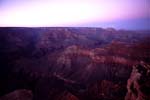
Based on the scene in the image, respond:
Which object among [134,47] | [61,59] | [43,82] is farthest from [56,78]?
[134,47]

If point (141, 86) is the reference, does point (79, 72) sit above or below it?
below

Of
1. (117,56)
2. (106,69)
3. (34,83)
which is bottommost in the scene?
(34,83)

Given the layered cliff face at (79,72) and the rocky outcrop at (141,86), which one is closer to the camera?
the rocky outcrop at (141,86)

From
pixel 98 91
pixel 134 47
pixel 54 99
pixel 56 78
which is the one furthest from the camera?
pixel 56 78

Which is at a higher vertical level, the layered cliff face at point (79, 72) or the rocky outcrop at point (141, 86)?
the rocky outcrop at point (141, 86)

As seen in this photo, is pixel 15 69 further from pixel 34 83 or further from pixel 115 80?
pixel 115 80

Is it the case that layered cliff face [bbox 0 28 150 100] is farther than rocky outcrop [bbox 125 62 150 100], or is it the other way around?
layered cliff face [bbox 0 28 150 100]

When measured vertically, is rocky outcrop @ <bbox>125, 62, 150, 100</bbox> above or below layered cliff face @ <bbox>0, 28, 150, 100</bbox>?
above

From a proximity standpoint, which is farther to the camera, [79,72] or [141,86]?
[79,72]
